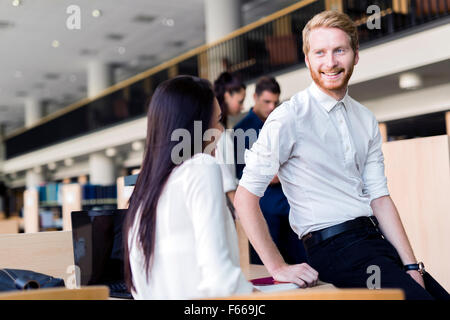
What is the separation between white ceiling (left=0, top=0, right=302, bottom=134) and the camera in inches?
416

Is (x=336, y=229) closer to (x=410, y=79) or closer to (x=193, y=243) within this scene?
(x=193, y=243)

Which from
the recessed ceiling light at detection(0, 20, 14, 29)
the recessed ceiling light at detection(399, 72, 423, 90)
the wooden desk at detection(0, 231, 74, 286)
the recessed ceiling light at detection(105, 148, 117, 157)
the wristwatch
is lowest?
the wristwatch

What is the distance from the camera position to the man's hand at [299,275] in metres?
1.27

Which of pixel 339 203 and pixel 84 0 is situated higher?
pixel 84 0

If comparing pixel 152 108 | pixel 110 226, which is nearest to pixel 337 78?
pixel 152 108

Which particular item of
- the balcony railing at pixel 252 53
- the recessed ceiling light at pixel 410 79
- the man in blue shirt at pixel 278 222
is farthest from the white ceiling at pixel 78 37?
the man in blue shirt at pixel 278 222

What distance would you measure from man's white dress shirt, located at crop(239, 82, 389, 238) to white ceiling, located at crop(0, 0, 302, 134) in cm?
955

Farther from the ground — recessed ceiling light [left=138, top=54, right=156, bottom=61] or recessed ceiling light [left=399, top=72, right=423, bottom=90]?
recessed ceiling light [left=138, top=54, right=156, bottom=61]

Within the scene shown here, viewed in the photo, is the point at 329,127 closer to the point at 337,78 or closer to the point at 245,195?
the point at 337,78

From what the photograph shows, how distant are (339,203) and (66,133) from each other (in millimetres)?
15225

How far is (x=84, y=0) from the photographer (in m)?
9.98

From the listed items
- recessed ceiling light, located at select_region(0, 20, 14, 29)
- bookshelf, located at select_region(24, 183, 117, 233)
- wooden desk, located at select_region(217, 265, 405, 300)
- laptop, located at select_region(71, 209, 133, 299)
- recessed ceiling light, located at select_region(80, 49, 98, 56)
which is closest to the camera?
wooden desk, located at select_region(217, 265, 405, 300)

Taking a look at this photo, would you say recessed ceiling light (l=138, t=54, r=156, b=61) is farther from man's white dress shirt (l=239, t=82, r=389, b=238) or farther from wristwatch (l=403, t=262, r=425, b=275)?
wristwatch (l=403, t=262, r=425, b=275)

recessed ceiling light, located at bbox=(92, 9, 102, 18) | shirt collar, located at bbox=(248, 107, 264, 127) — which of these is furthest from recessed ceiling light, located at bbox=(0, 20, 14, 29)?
shirt collar, located at bbox=(248, 107, 264, 127)
